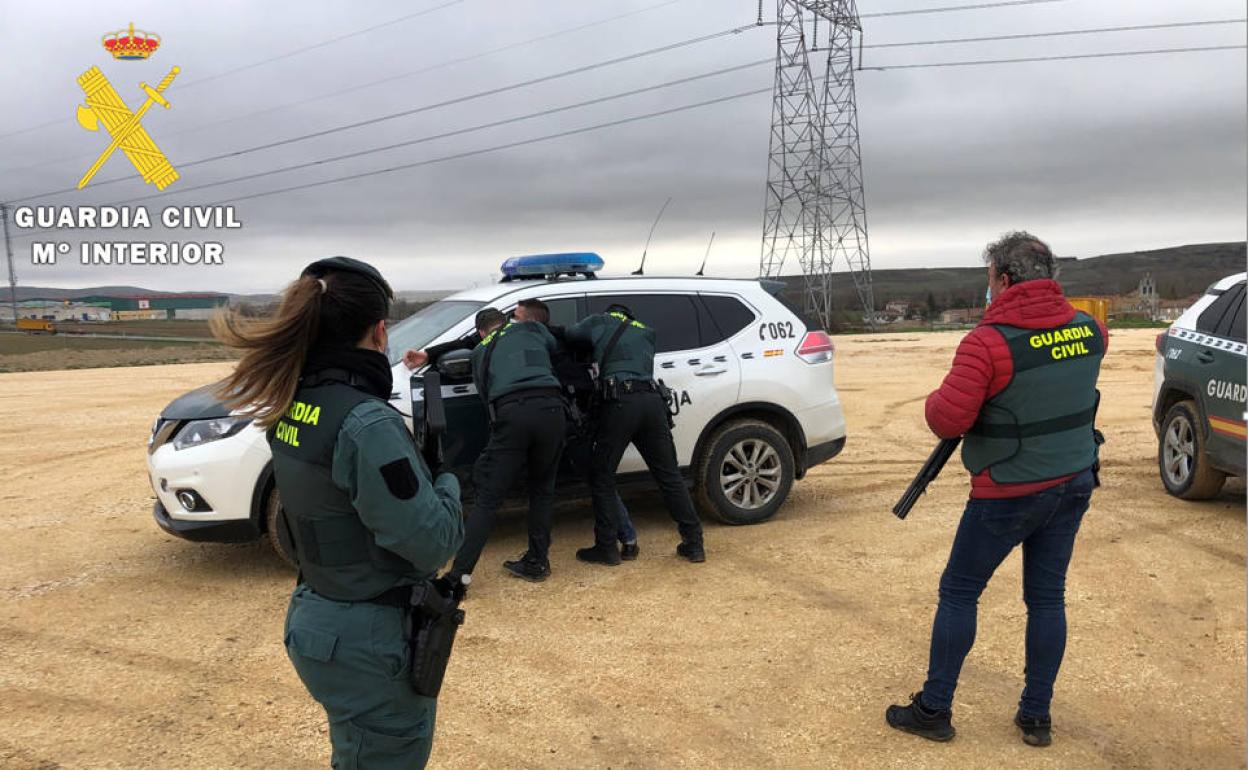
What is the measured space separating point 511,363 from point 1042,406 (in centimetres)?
277

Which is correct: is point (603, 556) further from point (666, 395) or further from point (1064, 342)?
point (1064, 342)

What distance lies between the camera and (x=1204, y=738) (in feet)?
11.3

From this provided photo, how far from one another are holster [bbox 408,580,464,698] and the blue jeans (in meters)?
2.04

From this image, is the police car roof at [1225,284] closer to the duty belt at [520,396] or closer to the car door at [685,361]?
the car door at [685,361]

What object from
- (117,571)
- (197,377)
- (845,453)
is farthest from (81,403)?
(845,453)

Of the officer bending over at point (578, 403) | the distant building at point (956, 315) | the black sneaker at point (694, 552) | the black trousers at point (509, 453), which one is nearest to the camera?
the black trousers at point (509, 453)

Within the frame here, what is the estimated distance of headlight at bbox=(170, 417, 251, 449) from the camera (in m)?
5.14

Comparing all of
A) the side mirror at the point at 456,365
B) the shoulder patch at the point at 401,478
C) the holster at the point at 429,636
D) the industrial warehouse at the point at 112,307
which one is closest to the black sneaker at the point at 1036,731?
the holster at the point at 429,636

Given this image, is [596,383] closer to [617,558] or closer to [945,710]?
[617,558]

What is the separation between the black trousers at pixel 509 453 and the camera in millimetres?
4922

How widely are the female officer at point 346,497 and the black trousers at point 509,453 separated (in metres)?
2.70

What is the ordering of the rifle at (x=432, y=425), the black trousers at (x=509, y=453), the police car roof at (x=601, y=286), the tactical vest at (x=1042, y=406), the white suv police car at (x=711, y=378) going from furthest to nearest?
the police car roof at (x=601, y=286) → the white suv police car at (x=711, y=378) → the black trousers at (x=509, y=453) → the tactical vest at (x=1042, y=406) → the rifle at (x=432, y=425)

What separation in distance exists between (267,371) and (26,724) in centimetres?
265

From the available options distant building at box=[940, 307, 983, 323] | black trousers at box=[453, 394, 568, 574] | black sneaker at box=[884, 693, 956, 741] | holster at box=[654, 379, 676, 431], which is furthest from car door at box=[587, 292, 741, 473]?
distant building at box=[940, 307, 983, 323]
